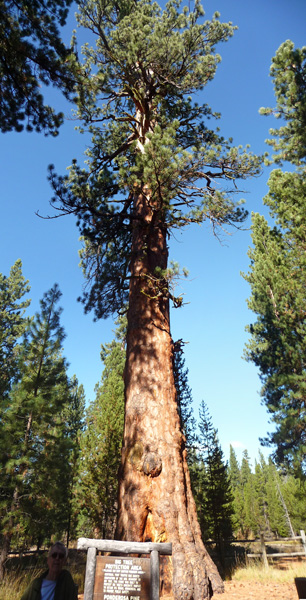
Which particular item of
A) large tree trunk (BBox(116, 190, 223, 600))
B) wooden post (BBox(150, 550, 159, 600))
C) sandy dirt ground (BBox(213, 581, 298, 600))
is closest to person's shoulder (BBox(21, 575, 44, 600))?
wooden post (BBox(150, 550, 159, 600))

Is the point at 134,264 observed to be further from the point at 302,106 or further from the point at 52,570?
the point at 302,106

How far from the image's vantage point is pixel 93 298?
9.15 m

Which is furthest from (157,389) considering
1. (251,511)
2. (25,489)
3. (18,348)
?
(251,511)

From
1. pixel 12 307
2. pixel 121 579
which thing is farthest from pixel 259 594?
pixel 12 307

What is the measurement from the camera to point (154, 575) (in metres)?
3.16

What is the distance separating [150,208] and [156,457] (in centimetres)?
550

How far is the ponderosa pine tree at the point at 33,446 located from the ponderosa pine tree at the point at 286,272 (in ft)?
31.6

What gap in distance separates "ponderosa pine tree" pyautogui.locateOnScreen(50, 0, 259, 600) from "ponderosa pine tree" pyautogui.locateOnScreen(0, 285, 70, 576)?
187 inches

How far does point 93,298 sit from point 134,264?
7.39ft

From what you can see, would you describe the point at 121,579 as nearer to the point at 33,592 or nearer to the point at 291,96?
the point at 33,592

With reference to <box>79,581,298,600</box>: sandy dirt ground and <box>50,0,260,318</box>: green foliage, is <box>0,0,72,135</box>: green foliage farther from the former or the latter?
<box>79,581,298,600</box>: sandy dirt ground

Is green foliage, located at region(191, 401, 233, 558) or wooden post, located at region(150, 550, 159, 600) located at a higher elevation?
green foliage, located at region(191, 401, 233, 558)

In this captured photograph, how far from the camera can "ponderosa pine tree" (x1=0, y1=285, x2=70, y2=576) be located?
9.92 meters

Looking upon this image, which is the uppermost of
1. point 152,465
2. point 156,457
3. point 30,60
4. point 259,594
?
point 30,60
